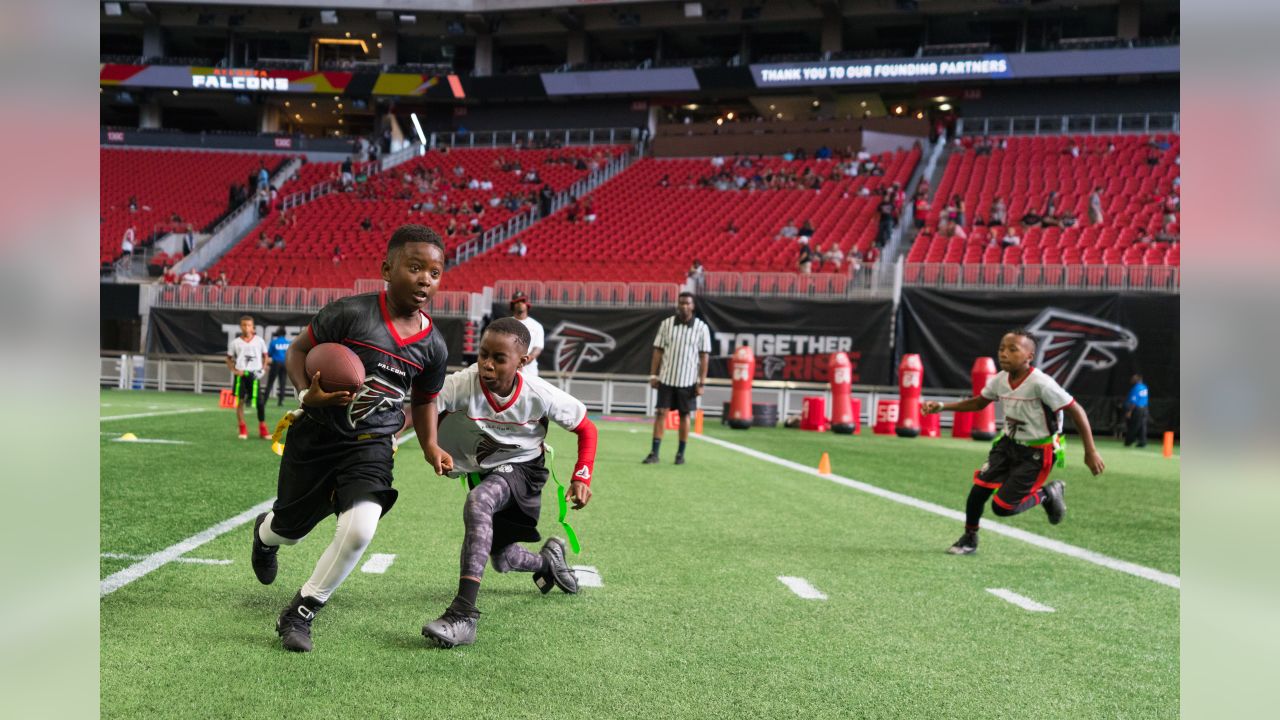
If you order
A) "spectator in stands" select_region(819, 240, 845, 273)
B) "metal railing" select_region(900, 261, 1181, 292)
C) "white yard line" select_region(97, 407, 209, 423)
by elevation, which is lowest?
"white yard line" select_region(97, 407, 209, 423)

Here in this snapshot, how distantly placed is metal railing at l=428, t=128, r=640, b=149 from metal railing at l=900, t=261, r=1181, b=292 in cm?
2207

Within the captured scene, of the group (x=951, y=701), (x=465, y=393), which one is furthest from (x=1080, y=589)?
(x=465, y=393)

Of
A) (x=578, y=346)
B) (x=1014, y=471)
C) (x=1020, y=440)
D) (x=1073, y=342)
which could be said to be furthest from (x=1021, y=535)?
(x=578, y=346)

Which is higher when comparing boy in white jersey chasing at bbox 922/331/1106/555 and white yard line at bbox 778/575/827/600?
boy in white jersey chasing at bbox 922/331/1106/555

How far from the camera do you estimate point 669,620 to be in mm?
4410

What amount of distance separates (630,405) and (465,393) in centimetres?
1608

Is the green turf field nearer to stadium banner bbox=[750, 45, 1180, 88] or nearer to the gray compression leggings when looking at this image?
the gray compression leggings

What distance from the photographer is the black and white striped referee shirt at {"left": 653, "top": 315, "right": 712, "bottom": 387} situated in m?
11.6

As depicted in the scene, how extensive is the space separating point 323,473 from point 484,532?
718 millimetres

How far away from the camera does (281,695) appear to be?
319 cm

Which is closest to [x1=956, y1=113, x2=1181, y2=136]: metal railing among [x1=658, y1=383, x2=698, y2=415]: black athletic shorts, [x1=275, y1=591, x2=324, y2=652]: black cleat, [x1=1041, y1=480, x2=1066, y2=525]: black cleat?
[x1=658, y1=383, x2=698, y2=415]: black athletic shorts

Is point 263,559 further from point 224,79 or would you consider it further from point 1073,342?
point 224,79

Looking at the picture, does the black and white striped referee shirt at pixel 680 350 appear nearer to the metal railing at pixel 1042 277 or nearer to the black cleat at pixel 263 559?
the black cleat at pixel 263 559

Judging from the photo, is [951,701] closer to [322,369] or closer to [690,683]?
[690,683]
